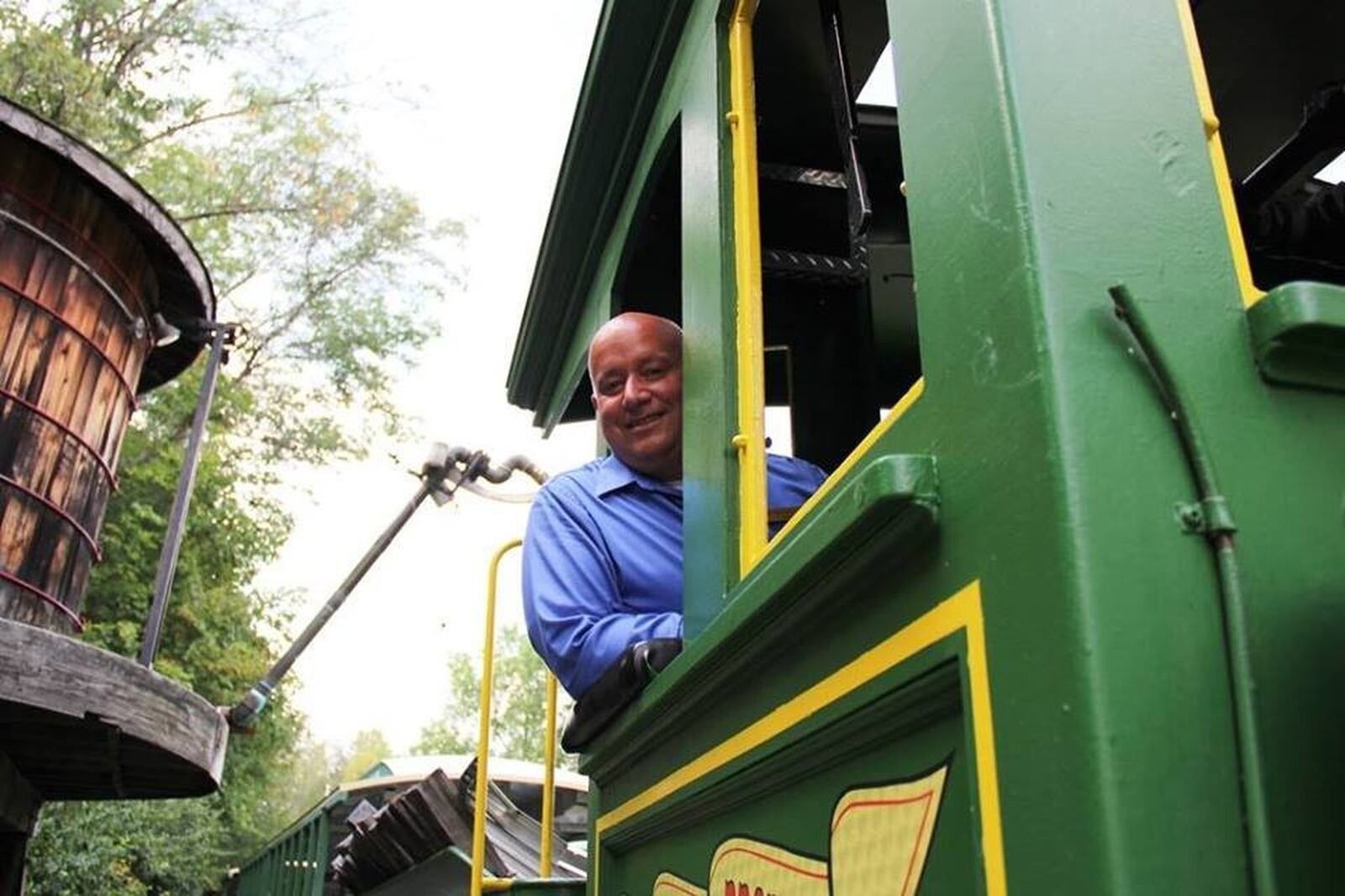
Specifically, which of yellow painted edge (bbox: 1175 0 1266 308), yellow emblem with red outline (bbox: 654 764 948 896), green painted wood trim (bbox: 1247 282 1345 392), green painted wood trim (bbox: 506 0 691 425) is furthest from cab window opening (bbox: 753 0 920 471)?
green painted wood trim (bbox: 1247 282 1345 392)

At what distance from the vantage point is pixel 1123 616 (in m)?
0.80

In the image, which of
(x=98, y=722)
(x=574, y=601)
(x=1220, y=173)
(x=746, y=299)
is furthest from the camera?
(x=98, y=722)

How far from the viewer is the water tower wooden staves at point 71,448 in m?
4.97

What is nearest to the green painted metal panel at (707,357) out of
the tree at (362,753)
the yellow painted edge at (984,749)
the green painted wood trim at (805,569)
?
the green painted wood trim at (805,569)

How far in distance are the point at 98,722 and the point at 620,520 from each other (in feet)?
11.1

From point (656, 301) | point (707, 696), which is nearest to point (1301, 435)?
point (707, 696)

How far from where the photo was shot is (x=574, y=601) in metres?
2.26

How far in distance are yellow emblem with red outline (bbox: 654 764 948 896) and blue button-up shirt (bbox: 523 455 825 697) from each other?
29.2 inches

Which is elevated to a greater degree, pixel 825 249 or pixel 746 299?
pixel 825 249

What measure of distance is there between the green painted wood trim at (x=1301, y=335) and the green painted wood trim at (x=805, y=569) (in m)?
0.28

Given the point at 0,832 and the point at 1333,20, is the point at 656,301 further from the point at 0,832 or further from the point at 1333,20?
the point at 0,832

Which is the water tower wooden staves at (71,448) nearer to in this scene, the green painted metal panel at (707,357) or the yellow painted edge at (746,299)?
the green painted metal panel at (707,357)

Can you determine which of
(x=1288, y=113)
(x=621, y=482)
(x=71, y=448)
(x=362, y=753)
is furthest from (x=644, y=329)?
(x=362, y=753)

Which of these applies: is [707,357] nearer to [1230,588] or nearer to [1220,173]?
[1220,173]
